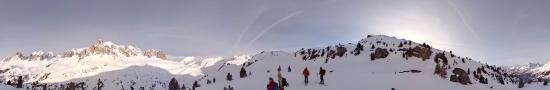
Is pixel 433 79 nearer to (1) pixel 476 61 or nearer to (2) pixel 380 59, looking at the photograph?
(2) pixel 380 59

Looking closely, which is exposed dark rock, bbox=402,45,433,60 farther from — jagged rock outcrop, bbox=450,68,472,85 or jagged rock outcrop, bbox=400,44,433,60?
jagged rock outcrop, bbox=450,68,472,85

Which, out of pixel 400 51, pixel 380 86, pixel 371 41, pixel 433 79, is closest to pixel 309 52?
pixel 371 41

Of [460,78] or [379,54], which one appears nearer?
[460,78]

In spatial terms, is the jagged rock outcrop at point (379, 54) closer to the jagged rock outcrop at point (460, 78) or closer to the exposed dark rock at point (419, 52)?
the exposed dark rock at point (419, 52)

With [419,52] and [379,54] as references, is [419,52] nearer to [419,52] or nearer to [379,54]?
[419,52]

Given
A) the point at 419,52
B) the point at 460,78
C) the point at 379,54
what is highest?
the point at 419,52

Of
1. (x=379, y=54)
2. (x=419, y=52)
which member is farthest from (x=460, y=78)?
(x=379, y=54)

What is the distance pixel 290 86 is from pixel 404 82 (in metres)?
13.5

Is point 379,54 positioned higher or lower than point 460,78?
higher

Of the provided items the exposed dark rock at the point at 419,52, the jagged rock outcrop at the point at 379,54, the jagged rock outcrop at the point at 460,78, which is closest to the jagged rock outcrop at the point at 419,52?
the exposed dark rock at the point at 419,52

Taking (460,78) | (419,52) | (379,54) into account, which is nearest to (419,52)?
(419,52)

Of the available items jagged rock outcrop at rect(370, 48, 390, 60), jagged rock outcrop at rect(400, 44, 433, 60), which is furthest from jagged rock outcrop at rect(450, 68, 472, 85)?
jagged rock outcrop at rect(370, 48, 390, 60)

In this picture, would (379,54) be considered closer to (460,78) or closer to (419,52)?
(419,52)

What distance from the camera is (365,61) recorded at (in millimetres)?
94000
